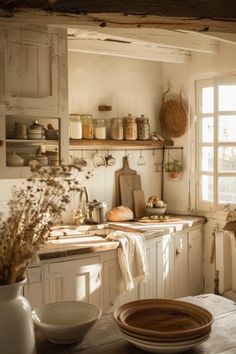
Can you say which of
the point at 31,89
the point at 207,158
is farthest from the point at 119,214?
the point at 31,89

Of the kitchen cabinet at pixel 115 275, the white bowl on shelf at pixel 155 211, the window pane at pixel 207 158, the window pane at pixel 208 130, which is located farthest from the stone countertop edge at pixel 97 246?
the window pane at pixel 208 130

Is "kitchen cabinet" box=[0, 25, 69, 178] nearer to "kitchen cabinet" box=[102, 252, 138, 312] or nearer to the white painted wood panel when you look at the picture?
the white painted wood panel

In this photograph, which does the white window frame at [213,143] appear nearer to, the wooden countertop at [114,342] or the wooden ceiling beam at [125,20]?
the wooden ceiling beam at [125,20]

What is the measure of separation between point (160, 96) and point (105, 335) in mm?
3704

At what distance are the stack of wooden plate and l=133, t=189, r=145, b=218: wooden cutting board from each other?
294cm

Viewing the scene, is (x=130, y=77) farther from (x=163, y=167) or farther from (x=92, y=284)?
(x=92, y=284)

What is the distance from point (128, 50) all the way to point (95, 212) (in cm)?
150

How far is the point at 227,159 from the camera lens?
15.4 ft

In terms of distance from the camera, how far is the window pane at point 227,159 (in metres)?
4.67

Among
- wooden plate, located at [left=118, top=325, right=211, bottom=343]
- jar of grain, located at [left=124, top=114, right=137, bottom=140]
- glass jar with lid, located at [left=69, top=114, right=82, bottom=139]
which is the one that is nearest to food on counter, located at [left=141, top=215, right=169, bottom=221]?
jar of grain, located at [left=124, top=114, right=137, bottom=140]

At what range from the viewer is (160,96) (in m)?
5.17

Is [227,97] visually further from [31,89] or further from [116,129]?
[31,89]

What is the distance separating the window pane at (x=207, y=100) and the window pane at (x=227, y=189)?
2.24 feet

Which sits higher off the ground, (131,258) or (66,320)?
(66,320)
